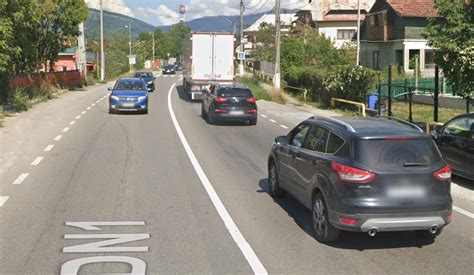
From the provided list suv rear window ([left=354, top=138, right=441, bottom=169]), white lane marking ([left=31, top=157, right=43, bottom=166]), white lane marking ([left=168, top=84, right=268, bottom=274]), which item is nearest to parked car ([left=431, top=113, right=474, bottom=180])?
suv rear window ([left=354, top=138, right=441, bottom=169])

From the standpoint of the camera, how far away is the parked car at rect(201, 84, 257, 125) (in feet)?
69.7

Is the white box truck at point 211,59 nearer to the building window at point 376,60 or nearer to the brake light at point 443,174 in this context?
the building window at point 376,60

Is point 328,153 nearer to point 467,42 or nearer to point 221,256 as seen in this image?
point 221,256

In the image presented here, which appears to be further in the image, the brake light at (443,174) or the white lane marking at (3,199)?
the white lane marking at (3,199)

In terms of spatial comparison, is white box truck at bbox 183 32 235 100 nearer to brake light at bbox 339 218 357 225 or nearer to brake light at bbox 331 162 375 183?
brake light at bbox 331 162 375 183

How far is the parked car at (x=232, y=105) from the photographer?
69.7 feet

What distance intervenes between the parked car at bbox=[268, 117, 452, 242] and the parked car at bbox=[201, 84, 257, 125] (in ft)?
45.4

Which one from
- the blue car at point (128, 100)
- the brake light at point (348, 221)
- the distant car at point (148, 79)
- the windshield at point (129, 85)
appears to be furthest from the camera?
the distant car at point (148, 79)

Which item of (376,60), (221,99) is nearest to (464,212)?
(221,99)

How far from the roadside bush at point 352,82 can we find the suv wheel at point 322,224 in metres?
19.7

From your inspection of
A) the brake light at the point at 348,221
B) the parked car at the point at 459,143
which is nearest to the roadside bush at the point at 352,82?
the parked car at the point at 459,143

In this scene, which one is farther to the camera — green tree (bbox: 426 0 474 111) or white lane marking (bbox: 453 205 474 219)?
green tree (bbox: 426 0 474 111)

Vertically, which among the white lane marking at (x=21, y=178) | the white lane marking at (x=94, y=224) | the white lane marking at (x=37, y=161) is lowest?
the white lane marking at (x=94, y=224)

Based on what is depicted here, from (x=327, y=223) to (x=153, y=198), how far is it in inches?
140
